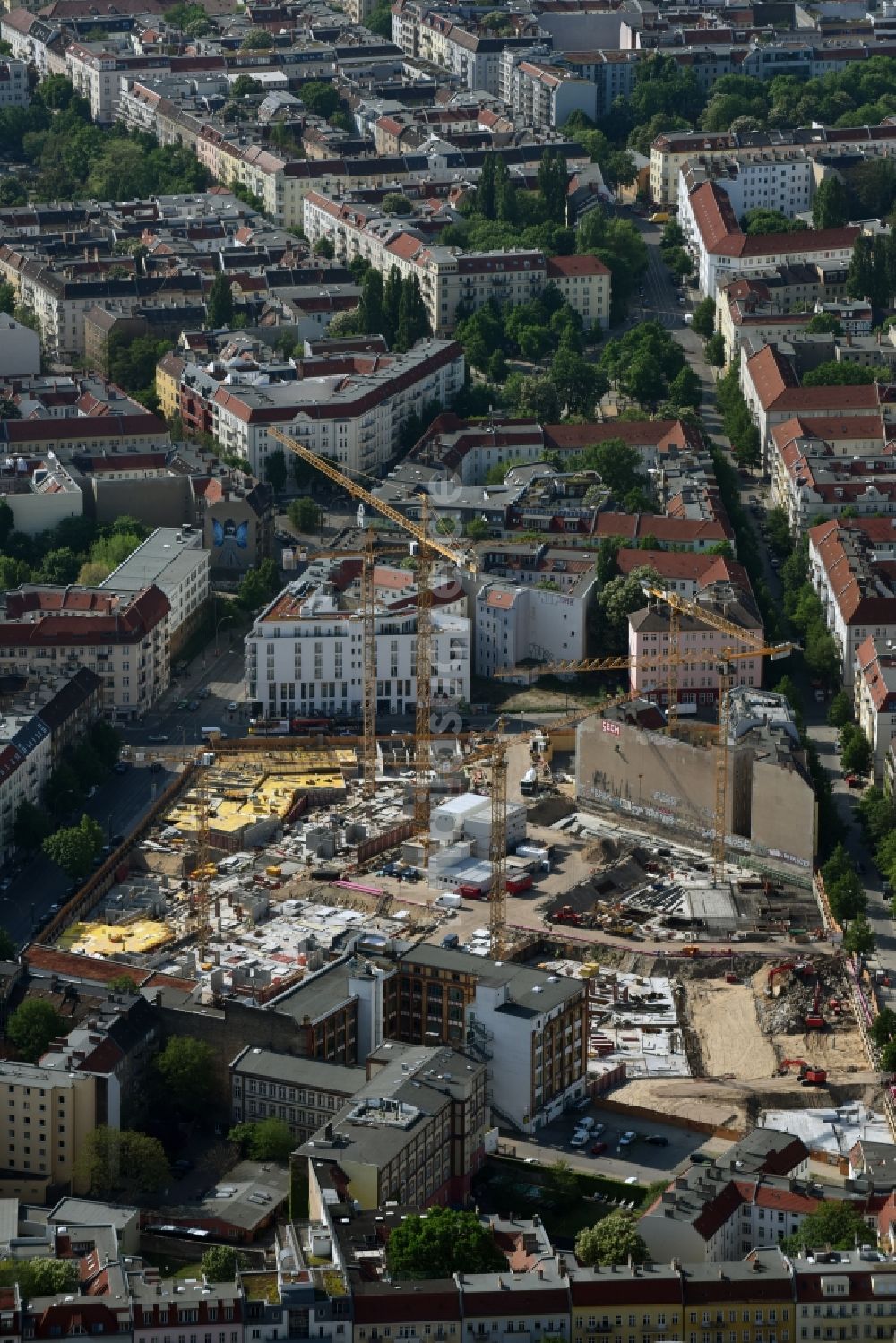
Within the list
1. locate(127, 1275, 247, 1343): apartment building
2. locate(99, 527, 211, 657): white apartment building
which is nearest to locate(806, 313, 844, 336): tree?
locate(99, 527, 211, 657): white apartment building

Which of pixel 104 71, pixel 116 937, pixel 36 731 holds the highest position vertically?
pixel 104 71

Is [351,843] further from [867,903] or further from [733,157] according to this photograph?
[733,157]

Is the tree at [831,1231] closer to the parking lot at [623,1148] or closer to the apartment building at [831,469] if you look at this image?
the parking lot at [623,1148]

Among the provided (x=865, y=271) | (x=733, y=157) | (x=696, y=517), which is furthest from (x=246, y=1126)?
(x=733, y=157)

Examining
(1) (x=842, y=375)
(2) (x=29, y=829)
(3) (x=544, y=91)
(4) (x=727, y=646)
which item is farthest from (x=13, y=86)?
(2) (x=29, y=829)

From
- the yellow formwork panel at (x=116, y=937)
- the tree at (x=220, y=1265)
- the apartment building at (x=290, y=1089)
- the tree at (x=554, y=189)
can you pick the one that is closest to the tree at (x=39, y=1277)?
the tree at (x=220, y=1265)

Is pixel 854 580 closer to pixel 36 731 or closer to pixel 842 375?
pixel 842 375
